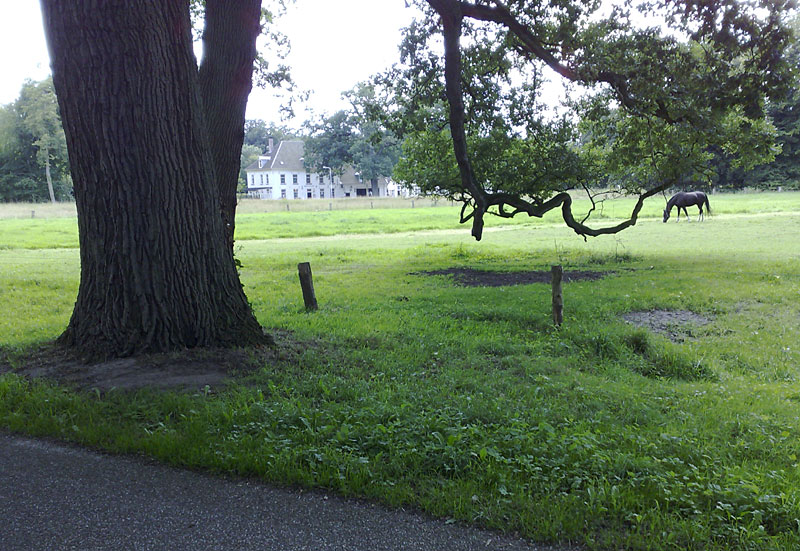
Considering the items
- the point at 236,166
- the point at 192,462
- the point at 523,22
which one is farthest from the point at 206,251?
the point at 523,22

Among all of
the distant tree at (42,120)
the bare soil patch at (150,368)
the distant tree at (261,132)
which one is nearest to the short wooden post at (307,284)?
the bare soil patch at (150,368)

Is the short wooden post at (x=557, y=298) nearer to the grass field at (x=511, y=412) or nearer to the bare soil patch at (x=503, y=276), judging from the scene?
the grass field at (x=511, y=412)

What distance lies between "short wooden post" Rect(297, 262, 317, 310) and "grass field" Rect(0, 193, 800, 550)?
1.15 ft

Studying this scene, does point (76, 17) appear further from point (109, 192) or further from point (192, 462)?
point (192, 462)

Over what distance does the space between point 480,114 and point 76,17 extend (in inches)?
509

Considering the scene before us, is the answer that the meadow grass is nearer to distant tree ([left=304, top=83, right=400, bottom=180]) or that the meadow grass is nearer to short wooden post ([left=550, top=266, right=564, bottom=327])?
short wooden post ([left=550, top=266, right=564, bottom=327])

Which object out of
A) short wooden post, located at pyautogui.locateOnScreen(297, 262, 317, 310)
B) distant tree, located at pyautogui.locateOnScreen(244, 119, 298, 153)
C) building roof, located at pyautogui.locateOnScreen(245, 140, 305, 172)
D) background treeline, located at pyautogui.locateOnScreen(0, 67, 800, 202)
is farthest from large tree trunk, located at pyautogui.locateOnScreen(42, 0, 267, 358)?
distant tree, located at pyautogui.locateOnScreen(244, 119, 298, 153)

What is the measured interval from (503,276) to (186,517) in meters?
12.4

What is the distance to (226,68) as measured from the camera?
7.65 m

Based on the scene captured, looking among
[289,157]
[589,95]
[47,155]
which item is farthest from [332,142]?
[589,95]

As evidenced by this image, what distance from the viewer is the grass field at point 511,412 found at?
3443mm

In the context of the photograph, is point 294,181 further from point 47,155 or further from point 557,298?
point 557,298

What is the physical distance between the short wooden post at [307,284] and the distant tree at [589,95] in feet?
16.8

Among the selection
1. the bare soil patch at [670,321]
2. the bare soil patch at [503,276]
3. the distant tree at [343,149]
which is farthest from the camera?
the distant tree at [343,149]
